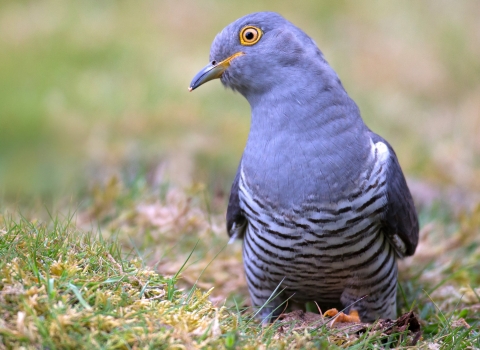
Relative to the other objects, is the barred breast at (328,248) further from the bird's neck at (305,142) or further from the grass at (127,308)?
the grass at (127,308)

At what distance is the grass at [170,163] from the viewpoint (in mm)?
2840

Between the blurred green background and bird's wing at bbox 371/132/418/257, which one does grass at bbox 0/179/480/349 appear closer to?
bird's wing at bbox 371/132/418/257

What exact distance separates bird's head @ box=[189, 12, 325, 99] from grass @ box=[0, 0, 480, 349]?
1226mm

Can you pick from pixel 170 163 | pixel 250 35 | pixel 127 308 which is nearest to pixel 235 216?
pixel 250 35

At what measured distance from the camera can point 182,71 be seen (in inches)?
376

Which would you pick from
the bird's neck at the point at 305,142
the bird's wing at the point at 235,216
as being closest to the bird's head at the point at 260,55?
the bird's neck at the point at 305,142

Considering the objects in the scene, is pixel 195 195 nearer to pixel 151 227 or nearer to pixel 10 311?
pixel 151 227

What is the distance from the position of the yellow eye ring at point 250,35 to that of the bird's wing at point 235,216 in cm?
87

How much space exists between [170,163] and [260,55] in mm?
3048

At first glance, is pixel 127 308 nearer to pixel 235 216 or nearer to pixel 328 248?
pixel 328 248

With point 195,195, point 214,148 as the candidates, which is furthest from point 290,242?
point 214,148

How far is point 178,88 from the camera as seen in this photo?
908cm

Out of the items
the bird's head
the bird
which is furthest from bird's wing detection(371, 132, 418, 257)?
the bird's head

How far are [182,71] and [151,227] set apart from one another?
16.7ft
